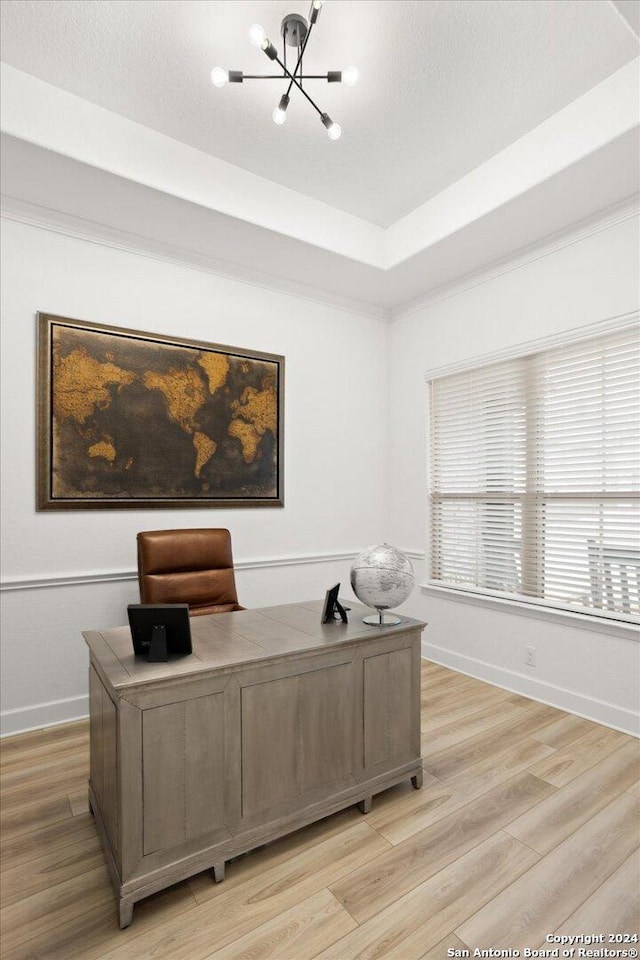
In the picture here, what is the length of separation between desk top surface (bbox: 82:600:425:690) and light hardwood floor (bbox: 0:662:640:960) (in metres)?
0.73

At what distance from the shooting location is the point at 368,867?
1.78 meters

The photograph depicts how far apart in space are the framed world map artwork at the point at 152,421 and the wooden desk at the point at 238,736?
1.28 meters

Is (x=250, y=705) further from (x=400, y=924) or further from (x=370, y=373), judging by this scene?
(x=370, y=373)

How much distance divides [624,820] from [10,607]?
10.3 feet

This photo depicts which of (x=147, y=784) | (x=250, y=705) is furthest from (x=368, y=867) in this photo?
(x=147, y=784)

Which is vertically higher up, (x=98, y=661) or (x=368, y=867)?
(x=98, y=661)

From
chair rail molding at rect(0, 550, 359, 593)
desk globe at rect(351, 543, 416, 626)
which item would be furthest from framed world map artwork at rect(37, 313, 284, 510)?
desk globe at rect(351, 543, 416, 626)

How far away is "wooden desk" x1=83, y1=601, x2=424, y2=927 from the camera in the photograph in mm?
1568

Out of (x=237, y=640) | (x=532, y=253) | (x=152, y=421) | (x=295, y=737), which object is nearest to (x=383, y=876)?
(x=295, y=737)

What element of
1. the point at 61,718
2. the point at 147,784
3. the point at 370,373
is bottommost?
the point at 61,718

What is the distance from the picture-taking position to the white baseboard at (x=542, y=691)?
9.25 ft

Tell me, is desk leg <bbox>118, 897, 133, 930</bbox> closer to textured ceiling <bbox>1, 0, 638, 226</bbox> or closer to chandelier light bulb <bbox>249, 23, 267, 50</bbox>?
chandelier light bulb <bbox>249, 23, 267, 50</bbox>

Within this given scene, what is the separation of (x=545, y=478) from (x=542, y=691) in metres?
1.35

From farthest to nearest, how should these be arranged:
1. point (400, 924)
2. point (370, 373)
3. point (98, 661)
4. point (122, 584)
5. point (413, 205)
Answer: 1. point (370, 373)
2. point (413, 205)
3. point (122, 584)
4. point (98, 661)
5. point (400, 924)
